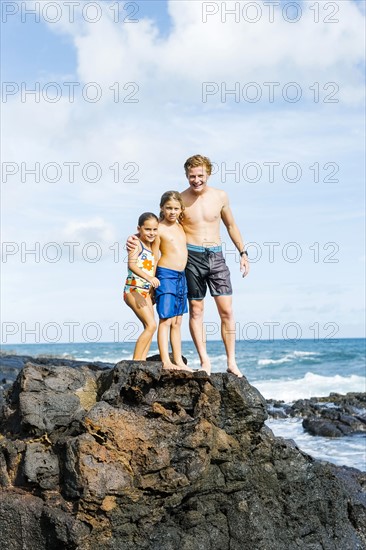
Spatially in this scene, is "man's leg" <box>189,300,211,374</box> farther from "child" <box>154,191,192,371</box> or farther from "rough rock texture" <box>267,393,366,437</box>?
"rough rock texture" <box>267,393,366,437</box>

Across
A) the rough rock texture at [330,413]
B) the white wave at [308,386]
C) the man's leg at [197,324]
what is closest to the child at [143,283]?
the man's leg at [197,324]

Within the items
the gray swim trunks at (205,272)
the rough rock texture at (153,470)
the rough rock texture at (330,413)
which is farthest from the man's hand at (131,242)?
the rough rock texture at (330,413)

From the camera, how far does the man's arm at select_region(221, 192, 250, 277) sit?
7.62 meters

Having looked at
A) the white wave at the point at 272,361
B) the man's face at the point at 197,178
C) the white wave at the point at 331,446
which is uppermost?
the man's face at the point at 197,178

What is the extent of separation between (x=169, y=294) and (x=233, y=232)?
4.11 feet

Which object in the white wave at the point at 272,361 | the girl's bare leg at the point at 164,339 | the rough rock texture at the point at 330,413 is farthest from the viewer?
the white wave at the point at 272,361

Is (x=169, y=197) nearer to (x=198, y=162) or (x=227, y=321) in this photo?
(x=198, y=162)

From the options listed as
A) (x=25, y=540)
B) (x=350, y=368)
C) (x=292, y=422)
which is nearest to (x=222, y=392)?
(x=25, y=540)

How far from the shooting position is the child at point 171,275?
6.93 m

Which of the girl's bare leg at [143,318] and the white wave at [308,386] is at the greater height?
the girl's bare leg at [143,318]

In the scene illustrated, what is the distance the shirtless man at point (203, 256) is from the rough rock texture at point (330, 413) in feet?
35.7

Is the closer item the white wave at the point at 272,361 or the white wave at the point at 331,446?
the white wave at the point at 331,446

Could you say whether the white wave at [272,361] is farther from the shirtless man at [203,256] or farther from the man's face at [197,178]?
the man's face at [197,178]

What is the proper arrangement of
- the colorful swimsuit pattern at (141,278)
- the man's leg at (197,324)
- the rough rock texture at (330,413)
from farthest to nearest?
the rough rock texture at (330,413) → the man's leg at (197,324) → the colorful swimsuit pattern at (141,278)
